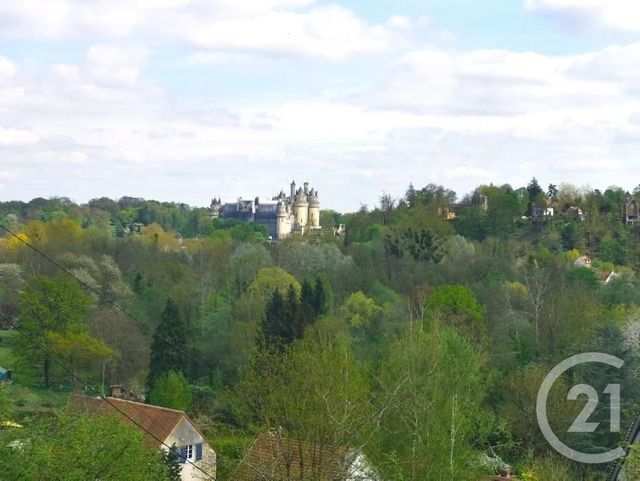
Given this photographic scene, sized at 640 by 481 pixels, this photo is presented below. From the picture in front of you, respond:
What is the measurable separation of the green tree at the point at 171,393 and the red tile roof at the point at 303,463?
46.3ft

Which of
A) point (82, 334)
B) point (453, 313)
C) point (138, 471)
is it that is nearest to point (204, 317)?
point (82, 334)

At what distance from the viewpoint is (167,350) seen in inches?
1518

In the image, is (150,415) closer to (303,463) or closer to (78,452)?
(78,452)

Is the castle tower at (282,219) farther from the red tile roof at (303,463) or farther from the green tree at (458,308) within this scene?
the red tile roof at (303,463)

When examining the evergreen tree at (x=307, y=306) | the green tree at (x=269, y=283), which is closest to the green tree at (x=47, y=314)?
the evergreen tree at (x=307, y=306)

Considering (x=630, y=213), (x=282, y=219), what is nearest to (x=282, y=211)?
(x=282, y=219)

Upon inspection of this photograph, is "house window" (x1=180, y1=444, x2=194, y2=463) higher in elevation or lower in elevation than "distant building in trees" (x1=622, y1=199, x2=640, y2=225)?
lower

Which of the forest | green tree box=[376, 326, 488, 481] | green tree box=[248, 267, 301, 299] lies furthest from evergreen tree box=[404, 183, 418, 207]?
green tree box=[376, 326, 488, 481]

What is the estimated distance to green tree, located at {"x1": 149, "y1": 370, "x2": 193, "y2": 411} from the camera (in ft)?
113

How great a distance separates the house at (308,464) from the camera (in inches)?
616

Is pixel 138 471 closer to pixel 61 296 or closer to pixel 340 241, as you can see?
pixel 61 296

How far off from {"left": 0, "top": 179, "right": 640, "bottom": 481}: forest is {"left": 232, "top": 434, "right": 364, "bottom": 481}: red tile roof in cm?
35

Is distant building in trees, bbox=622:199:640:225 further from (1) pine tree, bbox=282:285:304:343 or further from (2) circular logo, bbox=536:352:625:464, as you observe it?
(2) circular logo, bbox=536:352:625:464

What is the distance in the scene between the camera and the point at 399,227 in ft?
219
